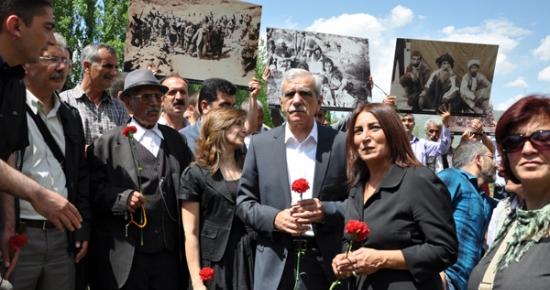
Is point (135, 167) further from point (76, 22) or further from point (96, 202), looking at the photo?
point (76, 22)

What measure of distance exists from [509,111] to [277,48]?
5215mm

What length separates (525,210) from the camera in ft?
9.18

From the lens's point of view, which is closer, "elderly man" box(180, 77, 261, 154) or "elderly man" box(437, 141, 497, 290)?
"elderly man" box(437, 141, 497, 290)

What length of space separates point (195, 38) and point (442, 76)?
387 centimetres

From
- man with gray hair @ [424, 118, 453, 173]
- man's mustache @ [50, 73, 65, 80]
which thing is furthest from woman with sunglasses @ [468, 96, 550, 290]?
man with gray hair @ [424, 118, 453, 173]

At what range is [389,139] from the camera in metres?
3.85

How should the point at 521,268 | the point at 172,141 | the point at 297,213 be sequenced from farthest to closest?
1. the point at 172,141
2. the point at 297,213
3. the point at 521,268

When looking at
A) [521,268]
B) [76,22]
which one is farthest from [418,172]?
[76,22]

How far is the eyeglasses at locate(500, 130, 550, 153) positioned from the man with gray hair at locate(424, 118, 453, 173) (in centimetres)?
659

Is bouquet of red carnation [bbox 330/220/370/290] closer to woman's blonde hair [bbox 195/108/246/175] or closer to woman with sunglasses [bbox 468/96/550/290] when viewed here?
woman with sunglasses [bbox 468/96/550/290]

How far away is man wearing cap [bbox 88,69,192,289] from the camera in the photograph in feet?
15.8

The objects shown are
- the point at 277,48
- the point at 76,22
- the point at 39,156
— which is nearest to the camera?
the point at 39,156

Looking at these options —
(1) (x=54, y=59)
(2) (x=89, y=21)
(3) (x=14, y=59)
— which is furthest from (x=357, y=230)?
(2) (x=89, y=21)

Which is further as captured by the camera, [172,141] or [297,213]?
[172,141]
